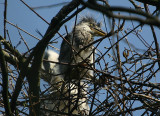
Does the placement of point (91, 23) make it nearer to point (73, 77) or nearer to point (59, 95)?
point (73, 77)

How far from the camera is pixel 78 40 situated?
221 cm

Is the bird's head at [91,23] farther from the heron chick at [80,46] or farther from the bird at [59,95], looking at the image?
the bird at [59,95]

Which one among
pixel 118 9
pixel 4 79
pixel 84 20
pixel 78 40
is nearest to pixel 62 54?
pixel 78 40

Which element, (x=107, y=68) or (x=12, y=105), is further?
(x=107, y=68)

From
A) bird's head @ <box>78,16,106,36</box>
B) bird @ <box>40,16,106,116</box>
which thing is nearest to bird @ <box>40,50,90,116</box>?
bird @ <box>40,16,106,116</box>

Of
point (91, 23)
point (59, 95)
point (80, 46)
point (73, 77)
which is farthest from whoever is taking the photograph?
point (91, 23)

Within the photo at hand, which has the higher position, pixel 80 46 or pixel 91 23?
pixel 91 23

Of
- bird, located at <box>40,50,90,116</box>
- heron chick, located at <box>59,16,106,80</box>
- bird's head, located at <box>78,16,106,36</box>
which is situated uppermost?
bird's head, located at <box>78,16,106,36</box>

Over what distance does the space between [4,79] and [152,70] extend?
830mm

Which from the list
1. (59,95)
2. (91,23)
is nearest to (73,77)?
(59,95)

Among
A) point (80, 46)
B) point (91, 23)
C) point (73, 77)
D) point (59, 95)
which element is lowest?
point (59, 95)

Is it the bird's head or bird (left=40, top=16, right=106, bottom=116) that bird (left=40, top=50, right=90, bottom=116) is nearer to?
bird (left=40, top=16, right=106, bottom=116)

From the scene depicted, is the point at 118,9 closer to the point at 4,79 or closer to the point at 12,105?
the point at 4,79

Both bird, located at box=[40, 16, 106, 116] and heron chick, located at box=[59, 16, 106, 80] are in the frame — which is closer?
bird, located at box=[40, 16, 106, 116]
